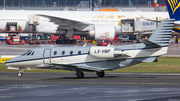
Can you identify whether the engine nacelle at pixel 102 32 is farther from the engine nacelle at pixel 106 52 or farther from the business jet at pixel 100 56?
the engine nacelle at pixel 106 52

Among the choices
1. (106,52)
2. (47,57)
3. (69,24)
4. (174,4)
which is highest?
(174,4)

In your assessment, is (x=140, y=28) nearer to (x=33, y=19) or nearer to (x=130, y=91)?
(x=33, y=19)

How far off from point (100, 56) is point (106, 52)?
570 millimetres

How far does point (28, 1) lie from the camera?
118250mm

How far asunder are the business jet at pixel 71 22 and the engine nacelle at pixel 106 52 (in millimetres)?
29731

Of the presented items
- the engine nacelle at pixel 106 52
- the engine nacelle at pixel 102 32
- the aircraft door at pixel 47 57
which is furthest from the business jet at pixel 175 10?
the aircraft door at pixel 47 57

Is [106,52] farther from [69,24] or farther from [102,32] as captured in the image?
[69,24]

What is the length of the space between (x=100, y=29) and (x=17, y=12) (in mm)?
15786

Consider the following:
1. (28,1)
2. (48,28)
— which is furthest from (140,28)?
(28,1)

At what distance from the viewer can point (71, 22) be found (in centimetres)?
5403

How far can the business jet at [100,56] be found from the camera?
2252 cm

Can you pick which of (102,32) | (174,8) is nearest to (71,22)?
(102,32)

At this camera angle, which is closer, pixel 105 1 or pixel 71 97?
pixel 71 97

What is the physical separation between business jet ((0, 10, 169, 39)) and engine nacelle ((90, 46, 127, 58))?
29731mm
